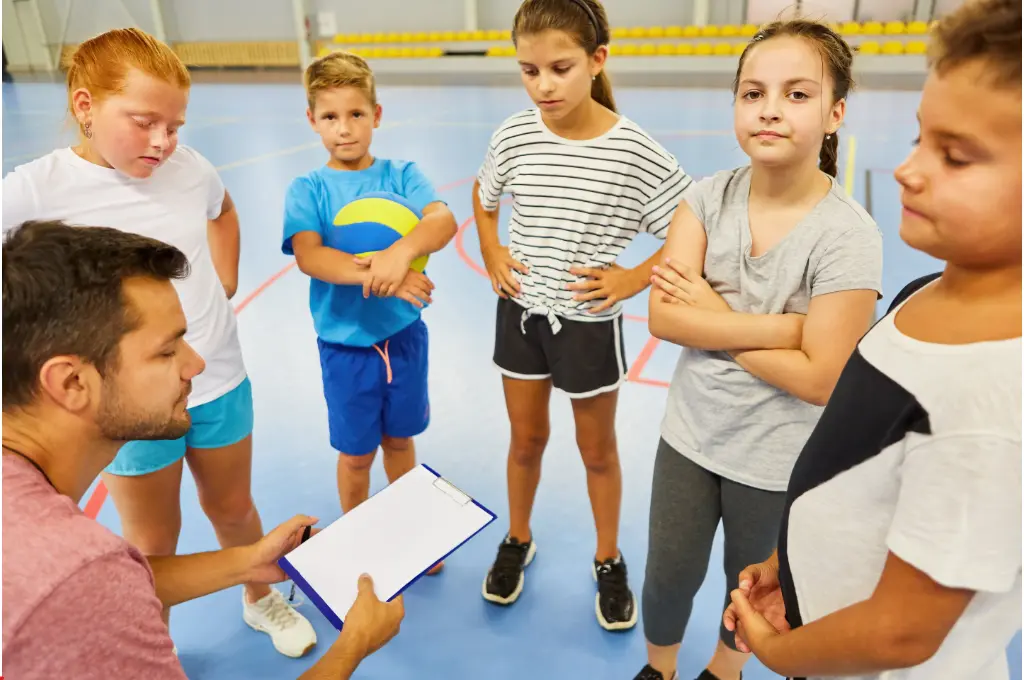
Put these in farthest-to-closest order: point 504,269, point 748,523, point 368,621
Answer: point 504,269
point 748,523
point 368,621

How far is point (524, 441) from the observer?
94.0 inches

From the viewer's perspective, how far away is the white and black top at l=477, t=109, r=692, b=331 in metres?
2.01

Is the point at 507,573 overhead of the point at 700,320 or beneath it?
beneath

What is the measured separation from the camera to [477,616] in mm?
2359

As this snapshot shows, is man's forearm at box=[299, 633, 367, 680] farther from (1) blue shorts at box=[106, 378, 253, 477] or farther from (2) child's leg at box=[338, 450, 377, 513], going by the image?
(2) child's leg at box=[338, 450, 377, 513]

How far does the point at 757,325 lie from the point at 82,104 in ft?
5.64

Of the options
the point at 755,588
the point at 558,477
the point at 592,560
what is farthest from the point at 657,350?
the point at 755,588

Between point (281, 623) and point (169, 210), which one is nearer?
point (169, 210)

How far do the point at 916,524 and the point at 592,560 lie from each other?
1863mm

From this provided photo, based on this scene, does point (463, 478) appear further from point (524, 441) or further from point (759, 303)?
point (759, 303)

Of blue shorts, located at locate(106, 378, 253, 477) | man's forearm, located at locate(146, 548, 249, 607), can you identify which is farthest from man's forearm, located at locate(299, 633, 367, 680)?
blue shorts, located at locate(106, 378, 253, 477)

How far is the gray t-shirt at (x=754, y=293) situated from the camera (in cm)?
144

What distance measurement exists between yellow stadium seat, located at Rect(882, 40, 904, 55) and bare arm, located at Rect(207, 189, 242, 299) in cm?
1536

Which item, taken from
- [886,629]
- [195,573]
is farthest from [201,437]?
[886,629]
